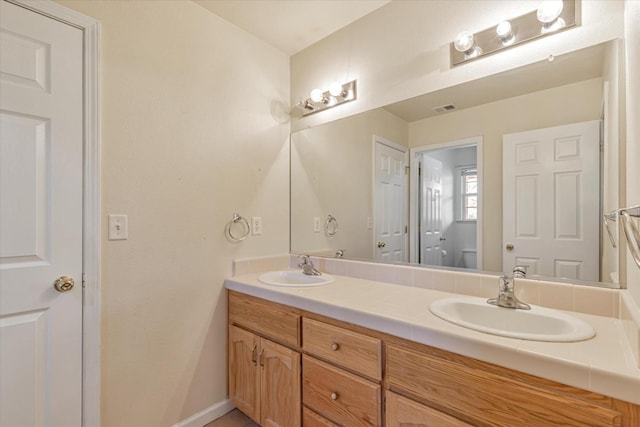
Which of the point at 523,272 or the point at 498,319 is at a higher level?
the point at 523,272

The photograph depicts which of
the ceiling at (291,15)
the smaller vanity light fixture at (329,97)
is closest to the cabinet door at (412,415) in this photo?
the smaller vanity light fixture at (329,97)

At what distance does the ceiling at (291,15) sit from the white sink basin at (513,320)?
5.69ft

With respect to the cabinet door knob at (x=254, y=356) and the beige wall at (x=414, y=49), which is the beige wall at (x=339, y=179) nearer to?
the beige wall at (x=414, y=49)

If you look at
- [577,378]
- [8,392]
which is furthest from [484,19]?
[8,392]

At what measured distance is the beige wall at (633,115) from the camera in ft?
2.87

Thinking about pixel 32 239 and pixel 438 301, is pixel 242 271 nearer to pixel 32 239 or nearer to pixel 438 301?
pixel 32 239

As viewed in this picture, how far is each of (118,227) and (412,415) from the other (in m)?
1.49

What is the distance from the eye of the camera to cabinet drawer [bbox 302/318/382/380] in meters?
1.13

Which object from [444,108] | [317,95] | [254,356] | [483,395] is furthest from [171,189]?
[483,395]

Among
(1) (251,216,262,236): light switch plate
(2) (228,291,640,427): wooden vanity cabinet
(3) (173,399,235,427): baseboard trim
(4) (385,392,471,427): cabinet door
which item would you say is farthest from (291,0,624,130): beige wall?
(3) (173,399,235,427): baseboard trim

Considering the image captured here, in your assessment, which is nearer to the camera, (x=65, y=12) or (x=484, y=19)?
(x=65, y=12)

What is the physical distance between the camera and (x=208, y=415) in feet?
5.78

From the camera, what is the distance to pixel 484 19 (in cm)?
145

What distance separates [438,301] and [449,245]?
375 millimetres
